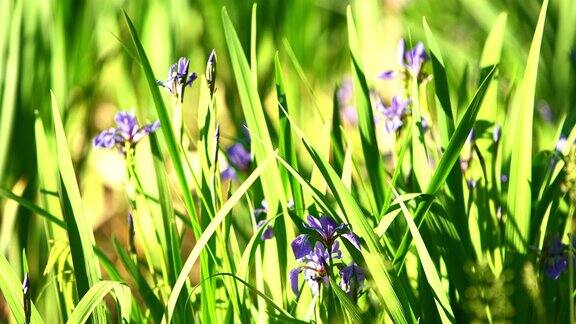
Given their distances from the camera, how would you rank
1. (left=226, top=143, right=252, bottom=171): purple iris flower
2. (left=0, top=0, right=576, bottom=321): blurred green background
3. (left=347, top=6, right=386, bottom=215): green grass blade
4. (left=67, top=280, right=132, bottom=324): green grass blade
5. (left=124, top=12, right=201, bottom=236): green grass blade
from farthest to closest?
(left=0, top=0, right=576, bottom=321): blurred green background
(left=226, top=143, right=252, bottom=171): purple iris flower
(left=347, top=6, right=386, bottom=215): green grass blade
(left=124, top=12, right=201, bottom=236): green grass blade
(left=67, top=280, right=132, bottom=324): green grass blade

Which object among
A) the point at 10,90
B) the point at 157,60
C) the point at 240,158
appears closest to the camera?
the point at 240,158

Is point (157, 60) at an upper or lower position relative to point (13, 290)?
upper

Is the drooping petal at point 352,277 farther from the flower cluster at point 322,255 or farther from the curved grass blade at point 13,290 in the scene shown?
the curved grass blade at point 13,290

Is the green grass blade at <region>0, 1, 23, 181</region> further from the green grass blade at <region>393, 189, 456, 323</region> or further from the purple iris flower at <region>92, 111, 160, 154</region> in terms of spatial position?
the green grass blade at <region>393, 189, 456, 323</region>

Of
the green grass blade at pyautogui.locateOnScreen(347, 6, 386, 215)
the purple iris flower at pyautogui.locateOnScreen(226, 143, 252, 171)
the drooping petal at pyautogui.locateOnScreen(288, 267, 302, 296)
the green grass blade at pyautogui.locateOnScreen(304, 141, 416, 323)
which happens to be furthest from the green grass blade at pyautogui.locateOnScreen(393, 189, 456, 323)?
the purple iris flower at pyautogui.locateOnScreen(226, 143, 252, 171)

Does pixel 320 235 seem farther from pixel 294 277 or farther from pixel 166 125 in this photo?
pixel 166 125

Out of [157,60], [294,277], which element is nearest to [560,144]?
[294,277]
